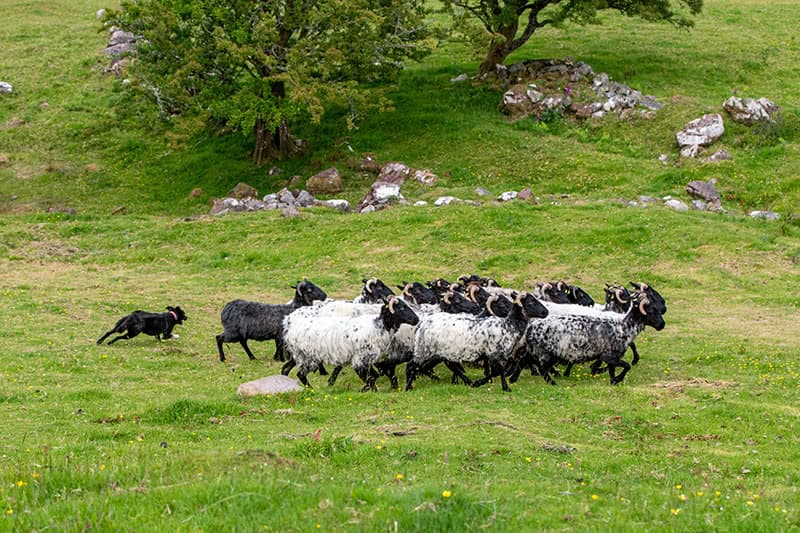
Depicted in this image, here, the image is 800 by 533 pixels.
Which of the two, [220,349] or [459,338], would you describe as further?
[220,349]

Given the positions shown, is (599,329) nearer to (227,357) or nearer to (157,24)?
(227,357)

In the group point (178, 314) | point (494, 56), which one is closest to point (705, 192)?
point (494, 56)

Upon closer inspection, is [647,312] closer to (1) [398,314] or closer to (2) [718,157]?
(1) [398,314]

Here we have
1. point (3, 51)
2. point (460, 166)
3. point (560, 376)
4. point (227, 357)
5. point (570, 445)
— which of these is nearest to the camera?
point (570, 445)

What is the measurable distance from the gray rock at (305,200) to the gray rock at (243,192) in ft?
8.44

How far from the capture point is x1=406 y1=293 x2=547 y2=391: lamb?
1577 centimetres

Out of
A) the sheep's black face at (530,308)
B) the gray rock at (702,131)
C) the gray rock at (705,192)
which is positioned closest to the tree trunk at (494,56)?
the gray rock at (702,131)

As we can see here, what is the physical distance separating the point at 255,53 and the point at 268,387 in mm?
21819

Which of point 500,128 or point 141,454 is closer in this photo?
point 141,454

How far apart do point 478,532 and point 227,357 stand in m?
12.2

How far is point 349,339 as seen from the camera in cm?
1611

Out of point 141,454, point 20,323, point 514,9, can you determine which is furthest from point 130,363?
point 514,9

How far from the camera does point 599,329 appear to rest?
643 inches

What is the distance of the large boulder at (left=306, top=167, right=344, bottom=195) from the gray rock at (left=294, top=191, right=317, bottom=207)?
117cm
